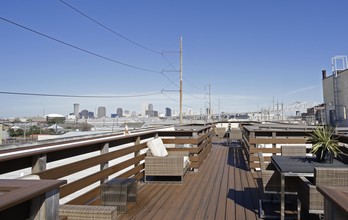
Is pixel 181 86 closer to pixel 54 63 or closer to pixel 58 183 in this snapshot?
pixel 54 63

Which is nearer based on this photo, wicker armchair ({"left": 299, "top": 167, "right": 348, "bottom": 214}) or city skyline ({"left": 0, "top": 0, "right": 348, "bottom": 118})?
wicker armchair ({"left": 299, "top": 167, "right": 348, "bottom": 214})

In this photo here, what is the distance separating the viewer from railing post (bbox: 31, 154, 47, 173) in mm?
2426

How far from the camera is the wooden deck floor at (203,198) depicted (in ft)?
11.3

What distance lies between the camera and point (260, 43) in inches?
731

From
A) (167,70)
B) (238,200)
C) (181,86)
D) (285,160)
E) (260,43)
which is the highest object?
(260,43)

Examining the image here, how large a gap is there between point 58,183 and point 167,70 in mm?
19062

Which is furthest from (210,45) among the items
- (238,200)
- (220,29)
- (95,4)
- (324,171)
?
(324,171)

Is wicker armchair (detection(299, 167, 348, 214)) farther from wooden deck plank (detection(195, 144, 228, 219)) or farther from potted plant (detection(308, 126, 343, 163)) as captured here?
wooden deck plank (detection(195, 144, 228, 219))

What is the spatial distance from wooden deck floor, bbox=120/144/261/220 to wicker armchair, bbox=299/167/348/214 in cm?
79

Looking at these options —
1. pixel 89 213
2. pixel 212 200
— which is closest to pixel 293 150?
pixel 212 200

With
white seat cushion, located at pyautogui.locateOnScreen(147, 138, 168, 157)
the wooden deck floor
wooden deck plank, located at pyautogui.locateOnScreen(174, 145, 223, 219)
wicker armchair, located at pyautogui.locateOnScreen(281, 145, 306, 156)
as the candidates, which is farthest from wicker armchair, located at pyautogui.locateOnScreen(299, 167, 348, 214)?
white seat cushion, located at pyautogui.locateOnScreen(147, 138, 168, 157)

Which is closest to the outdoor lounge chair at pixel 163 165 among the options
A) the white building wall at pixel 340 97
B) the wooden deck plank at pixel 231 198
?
the wooden deck plank at pixel 231 198

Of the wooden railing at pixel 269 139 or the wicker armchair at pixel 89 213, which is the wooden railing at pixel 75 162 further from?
the wooden railing at pixel 269 139

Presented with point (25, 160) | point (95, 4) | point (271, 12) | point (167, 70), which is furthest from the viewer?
point (167, 70)
